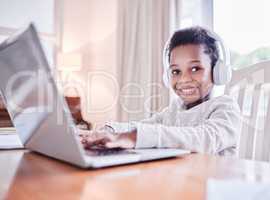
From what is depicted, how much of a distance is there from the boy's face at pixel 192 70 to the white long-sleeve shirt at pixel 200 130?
65 mm

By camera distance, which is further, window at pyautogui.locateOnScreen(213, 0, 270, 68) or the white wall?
the white wall

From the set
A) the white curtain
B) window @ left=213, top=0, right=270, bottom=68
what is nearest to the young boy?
window @ left=213, top=0, right=270, bottom=68

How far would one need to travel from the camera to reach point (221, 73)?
1.09 metres

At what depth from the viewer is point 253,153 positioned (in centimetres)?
104

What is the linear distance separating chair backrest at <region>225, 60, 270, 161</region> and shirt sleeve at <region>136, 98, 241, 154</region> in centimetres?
9

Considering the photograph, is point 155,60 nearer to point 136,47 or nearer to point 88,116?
point 136,47

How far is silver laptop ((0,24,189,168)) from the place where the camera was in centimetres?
48

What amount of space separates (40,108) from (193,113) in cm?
61

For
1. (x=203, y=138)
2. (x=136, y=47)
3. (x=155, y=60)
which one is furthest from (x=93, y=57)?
(x=203, y=138)

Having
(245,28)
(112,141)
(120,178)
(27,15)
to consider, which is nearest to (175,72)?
(112,141)

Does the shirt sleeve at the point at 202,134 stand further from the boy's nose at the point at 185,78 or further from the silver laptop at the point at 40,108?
the boy's nose at the point at 185,78

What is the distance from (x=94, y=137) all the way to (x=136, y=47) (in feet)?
7.64

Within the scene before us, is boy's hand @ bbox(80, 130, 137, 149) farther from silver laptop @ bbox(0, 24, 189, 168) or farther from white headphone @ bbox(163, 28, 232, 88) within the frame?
white headphone @ bbox(163, 28, 232, 88)

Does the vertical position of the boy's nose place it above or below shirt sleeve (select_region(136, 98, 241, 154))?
above
